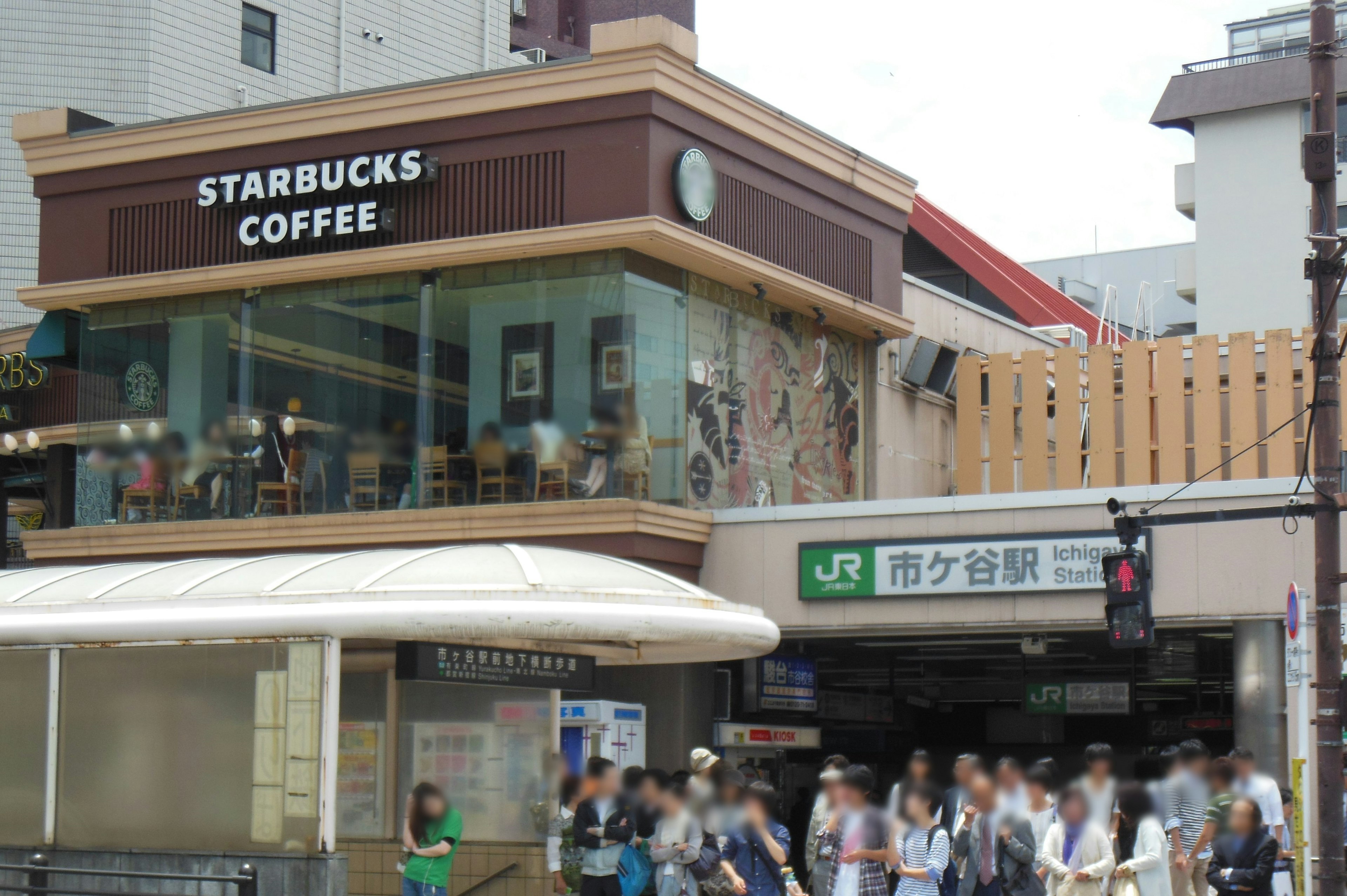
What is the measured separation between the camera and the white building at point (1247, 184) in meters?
43.5

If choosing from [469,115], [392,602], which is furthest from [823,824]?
[469,115]

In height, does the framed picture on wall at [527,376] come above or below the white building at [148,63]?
below

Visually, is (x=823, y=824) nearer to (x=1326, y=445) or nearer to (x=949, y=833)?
(x=949, y=833)

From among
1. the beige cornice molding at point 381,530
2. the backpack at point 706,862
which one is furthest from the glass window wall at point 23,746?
the backpack at point 706,862

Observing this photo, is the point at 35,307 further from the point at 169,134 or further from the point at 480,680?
the point at 480,680

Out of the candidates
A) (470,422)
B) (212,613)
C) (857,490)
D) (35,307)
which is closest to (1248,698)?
(857,490)

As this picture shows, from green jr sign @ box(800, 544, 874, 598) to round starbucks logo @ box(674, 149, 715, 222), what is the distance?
3872 mm

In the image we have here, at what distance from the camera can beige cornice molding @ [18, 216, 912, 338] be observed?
17.9 metres

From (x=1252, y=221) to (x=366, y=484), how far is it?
3220cm

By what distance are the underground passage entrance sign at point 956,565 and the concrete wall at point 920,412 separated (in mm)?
4046

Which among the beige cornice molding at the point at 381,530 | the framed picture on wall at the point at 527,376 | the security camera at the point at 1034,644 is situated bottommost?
the security camera at the point at 1034,644

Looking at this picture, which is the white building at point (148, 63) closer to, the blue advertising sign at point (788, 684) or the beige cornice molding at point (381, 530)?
the beige cornice molding at point (381, 530)

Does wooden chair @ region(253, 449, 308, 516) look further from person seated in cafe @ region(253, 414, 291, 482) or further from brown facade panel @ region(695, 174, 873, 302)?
brown facade panel @ region(695, 174, 873, 302)

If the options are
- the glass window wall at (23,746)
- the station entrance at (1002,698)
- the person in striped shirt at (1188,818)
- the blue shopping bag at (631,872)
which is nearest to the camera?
the person in striped shirt at (1188,818)
